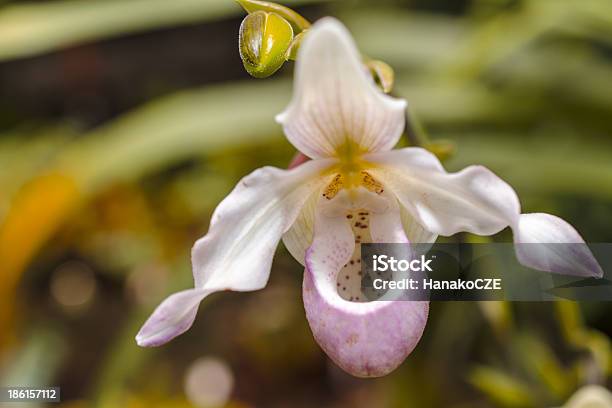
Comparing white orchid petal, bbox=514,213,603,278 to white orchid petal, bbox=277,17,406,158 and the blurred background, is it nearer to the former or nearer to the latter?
white orchid petal, bbox=277,17,406,158

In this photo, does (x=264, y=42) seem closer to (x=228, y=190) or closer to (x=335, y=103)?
(x=335, y=103)

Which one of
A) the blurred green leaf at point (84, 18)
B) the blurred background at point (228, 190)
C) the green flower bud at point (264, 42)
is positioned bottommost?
the blurred background at point (228, 190)

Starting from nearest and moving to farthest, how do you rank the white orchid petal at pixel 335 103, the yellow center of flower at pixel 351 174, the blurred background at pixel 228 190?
the white orchid petal at pixel 335 103 → the yellow center of flower at pixel 351 174 → the blurred background at pixel 228 190

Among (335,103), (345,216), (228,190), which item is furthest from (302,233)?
(228,190)

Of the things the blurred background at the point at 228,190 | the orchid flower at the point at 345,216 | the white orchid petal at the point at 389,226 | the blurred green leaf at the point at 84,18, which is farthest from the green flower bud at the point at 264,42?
the blurred green leaf at the point at 84,18

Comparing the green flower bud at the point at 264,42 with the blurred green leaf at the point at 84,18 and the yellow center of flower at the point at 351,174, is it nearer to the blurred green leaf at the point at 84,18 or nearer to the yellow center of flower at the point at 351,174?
the yellow center of flower at the point at 351,174

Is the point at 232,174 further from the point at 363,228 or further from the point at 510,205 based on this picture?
the point at 510,205

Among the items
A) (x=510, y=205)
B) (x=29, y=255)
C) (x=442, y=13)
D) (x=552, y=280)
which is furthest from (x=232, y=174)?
(x=510, y=205)
